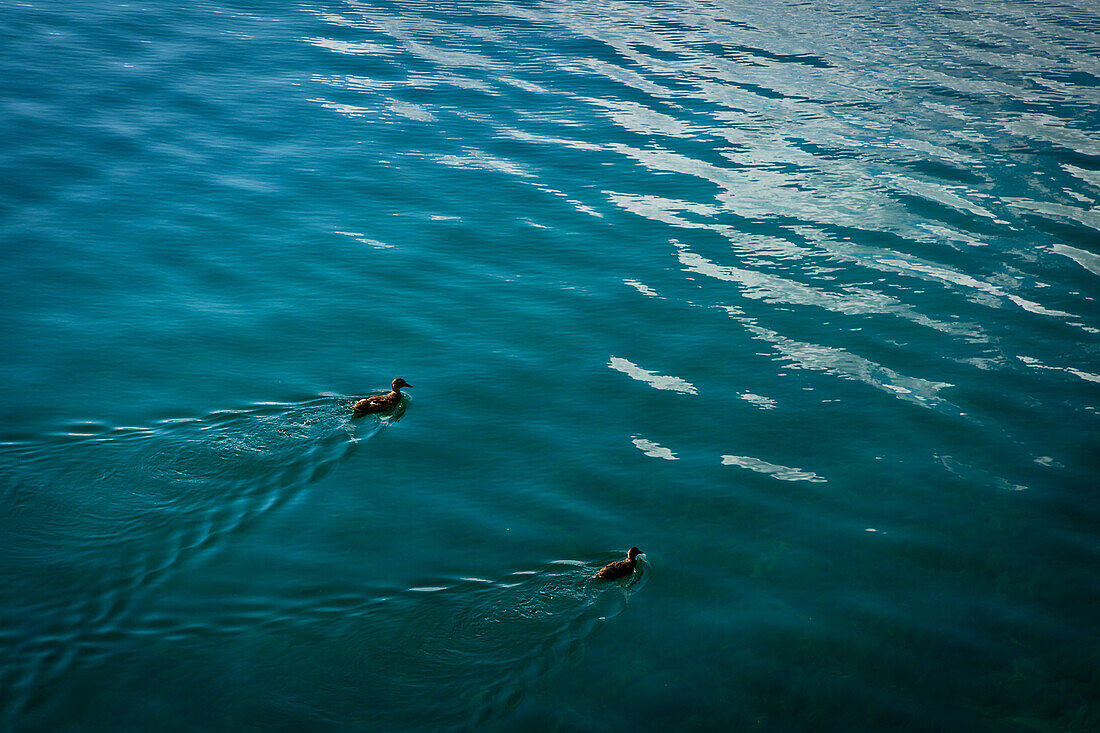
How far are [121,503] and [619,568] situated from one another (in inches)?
206

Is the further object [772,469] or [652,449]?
[652,449]

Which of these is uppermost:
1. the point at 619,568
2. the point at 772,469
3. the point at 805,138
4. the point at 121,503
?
the point at 805,138

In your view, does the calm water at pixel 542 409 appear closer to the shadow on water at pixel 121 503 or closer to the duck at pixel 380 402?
the shadow on water at pixel 121 503

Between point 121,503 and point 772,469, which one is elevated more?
point 772,469

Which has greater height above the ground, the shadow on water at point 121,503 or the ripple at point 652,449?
the ripple at point 652,449

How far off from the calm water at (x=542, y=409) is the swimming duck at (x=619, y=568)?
138 millimetres

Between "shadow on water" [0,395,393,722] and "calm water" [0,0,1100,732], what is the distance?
43 millimetres

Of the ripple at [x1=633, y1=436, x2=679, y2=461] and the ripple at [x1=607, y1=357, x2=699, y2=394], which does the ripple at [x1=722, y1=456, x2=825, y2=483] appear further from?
the ripple at [x1=607, y1=357, x2=699, y2=394]

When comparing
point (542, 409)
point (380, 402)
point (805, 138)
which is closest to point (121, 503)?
point (380, 402)

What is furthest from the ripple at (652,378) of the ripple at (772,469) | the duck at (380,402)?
the duck at (380,402)

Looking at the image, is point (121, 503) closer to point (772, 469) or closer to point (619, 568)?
point (619, 568)

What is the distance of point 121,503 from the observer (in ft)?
31.4

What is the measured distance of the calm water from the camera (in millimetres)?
8180

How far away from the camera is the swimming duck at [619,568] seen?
8.95 m
